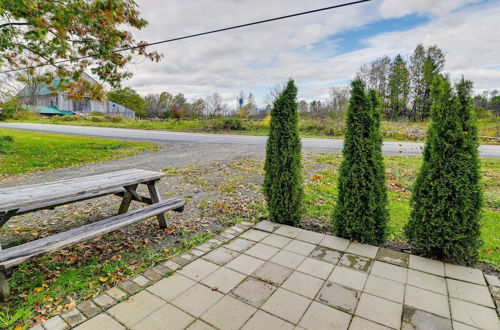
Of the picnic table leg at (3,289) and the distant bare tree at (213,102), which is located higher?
the distant bare tree at (213,102)

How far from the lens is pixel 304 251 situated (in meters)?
2.98

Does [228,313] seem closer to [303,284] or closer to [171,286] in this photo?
[171,286]

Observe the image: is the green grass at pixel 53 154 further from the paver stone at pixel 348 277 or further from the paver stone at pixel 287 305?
the paver stone at pixel 348 277

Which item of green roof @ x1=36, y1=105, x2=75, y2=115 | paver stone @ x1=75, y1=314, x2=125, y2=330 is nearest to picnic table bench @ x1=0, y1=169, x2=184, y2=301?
paver stone @ x1=75, y1=314, x2=125, y2=330

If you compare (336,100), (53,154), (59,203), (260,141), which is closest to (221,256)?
(59,203)

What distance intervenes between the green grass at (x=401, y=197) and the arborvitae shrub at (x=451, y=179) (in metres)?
0.34

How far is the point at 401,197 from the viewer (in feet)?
16.8

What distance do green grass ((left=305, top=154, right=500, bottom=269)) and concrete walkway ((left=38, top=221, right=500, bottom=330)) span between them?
0.79 metres

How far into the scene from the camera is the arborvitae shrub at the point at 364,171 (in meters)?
2.97

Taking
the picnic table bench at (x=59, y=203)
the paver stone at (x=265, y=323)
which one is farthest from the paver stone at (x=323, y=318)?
the picnic table bench at (x=59, y=203)

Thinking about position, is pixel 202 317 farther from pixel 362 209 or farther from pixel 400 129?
pixel 400 129

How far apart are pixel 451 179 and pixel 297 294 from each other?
185cm

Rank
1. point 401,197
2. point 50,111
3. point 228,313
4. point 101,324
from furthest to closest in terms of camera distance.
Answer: point 50,111 → point 401,197 → point 228,313 → point 101,324

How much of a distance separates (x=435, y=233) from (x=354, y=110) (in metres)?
1.55
